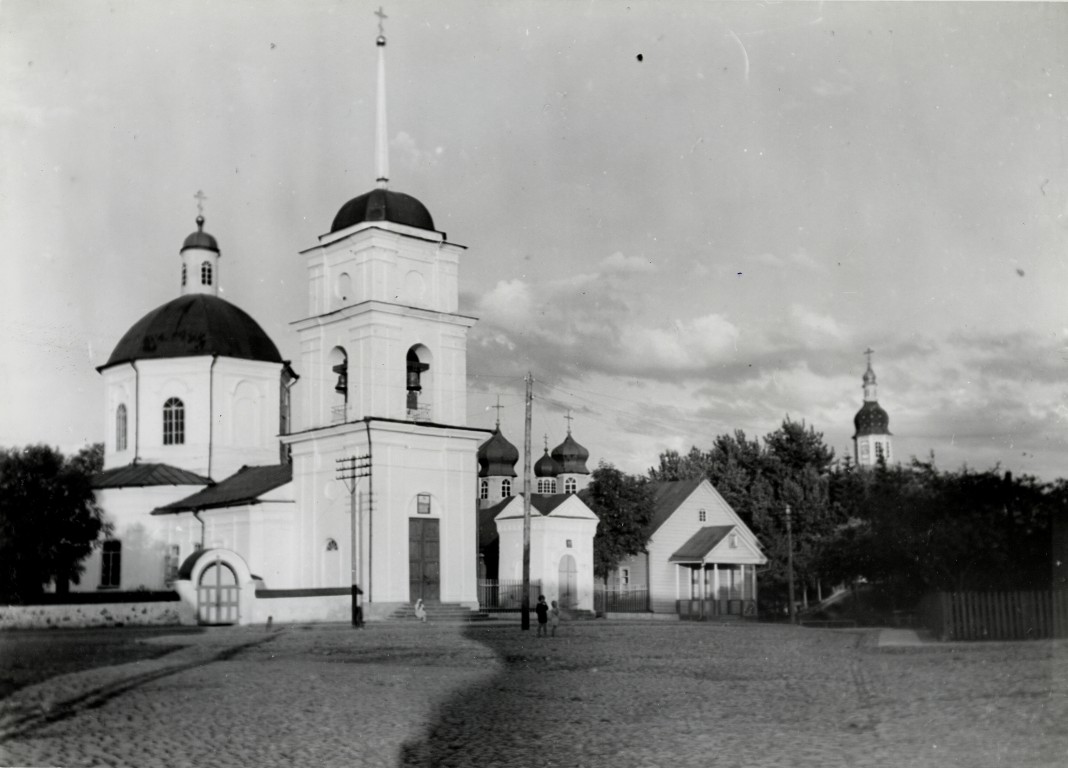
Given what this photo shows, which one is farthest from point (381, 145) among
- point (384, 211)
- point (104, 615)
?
point (104, 615)

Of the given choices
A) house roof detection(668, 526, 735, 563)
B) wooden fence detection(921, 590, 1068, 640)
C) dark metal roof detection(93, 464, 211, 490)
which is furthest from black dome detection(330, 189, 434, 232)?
wooden fence detection(921, 590, 1068, 640)

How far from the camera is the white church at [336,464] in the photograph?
1594 inches

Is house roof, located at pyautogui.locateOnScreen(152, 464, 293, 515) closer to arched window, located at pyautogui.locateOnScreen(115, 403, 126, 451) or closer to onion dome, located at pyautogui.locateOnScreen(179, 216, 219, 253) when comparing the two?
arched window, located at pyautogui.locateOnScreen(115, 403, 126, 451)

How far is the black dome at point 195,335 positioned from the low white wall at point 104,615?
14.1 metres

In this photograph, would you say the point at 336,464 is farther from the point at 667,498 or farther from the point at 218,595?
the point at 667,498

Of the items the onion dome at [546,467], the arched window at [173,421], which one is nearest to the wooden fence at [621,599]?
the onion dome at [546,467]

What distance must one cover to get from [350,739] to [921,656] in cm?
1175

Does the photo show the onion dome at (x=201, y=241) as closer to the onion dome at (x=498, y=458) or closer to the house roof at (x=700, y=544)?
the onion dome at (x=498, y=458)

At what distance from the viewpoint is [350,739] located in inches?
448

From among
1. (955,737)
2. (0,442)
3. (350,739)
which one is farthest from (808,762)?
(0,442)

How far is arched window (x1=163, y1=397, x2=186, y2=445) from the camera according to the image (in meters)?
49.4

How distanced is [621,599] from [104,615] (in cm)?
2285

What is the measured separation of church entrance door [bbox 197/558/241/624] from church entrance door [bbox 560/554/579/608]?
14.5 m

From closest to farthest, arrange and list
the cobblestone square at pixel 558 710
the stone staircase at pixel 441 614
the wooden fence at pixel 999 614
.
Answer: the cobblestone square at pixel 558 710 < the wooden fence at pixel 999 614 < the stone staircase at pixel 441 614
